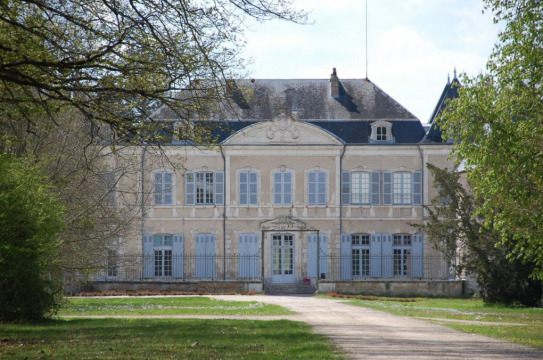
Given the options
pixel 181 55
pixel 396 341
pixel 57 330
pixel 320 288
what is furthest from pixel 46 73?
pixel 320 288

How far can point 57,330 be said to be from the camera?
1267 cm

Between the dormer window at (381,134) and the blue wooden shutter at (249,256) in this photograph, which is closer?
the blue wooden shutter at (249,256)

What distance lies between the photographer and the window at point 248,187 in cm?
3322

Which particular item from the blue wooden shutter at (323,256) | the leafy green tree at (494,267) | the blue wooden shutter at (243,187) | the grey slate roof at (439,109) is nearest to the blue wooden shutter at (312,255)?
the blue wooden shutter at (323,256)

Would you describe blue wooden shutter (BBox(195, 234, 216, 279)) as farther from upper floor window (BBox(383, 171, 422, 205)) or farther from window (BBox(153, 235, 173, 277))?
upper floor window (BBox(383, 171, 422, 205))

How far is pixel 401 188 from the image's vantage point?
109ft

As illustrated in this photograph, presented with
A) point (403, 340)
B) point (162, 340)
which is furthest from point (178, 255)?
point (403, 340)

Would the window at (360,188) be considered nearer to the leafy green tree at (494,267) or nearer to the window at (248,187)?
the window at (248,187)

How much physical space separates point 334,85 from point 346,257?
753cm

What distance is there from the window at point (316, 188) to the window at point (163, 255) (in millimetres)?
6007

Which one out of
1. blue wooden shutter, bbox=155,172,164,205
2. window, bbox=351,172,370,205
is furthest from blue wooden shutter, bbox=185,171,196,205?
window, bbox=351,172,370,205

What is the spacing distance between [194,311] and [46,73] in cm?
992

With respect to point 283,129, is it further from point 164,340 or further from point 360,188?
point 164,340

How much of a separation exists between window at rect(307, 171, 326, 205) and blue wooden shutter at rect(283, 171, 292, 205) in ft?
2.43
